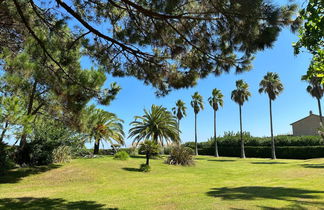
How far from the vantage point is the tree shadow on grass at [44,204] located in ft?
21.0

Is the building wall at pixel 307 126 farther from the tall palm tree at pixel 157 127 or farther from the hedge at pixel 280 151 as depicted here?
the tall palm tree at pixel 157 127

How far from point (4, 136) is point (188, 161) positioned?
→ 1265cm

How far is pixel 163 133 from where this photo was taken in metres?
28.8

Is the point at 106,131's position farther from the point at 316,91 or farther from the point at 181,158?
the point at 316,91

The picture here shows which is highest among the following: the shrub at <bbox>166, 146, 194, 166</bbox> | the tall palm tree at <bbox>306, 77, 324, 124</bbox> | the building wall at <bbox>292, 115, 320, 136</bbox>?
the tall palm tree at <bbox>306, 77, 324, 124</bbox>

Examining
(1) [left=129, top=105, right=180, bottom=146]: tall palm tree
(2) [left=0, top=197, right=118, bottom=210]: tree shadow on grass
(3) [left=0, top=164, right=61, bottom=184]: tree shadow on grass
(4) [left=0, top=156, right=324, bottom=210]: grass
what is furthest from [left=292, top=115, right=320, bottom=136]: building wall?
(2) [left=0, top=197, right=118, bottom=210]: tree shadow on grass

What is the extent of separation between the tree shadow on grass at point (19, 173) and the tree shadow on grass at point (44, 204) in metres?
3.71

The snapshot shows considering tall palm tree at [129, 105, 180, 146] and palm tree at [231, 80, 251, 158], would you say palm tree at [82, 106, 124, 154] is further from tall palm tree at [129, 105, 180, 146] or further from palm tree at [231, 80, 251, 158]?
palm tree at [231, 80, 251, 158]

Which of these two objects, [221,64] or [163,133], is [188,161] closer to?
[163,133]

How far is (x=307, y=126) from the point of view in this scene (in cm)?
3956

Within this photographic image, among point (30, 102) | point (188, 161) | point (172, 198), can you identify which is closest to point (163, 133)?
point (188, 161)

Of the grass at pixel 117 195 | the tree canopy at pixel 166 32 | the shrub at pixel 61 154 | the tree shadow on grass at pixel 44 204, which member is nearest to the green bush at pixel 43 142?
the shrub at pixel 61 154

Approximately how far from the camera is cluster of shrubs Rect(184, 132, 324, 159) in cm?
2900

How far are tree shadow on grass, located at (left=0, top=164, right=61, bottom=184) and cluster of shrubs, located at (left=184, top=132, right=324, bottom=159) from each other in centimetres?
2776
